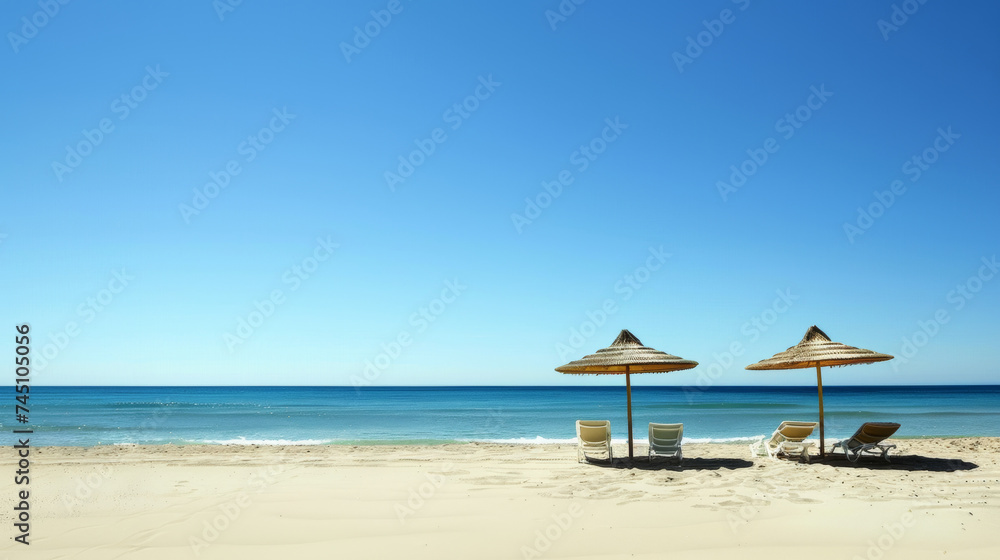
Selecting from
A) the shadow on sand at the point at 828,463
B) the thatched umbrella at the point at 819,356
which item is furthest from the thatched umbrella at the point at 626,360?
the thatched umbrella at the point at 819,356

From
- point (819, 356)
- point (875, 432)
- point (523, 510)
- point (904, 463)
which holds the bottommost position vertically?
point (523, 510)

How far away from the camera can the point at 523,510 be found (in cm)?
596

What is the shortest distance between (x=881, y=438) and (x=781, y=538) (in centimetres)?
518

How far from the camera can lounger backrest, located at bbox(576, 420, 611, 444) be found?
9203 mm

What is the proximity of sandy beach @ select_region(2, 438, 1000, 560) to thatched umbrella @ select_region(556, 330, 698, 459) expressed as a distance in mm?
1509

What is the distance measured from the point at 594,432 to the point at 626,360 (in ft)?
4.27

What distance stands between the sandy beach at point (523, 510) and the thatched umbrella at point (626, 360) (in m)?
1.51

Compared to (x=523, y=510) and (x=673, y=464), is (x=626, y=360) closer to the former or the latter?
(x=673, y=464)

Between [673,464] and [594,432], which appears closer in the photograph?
[673,464]

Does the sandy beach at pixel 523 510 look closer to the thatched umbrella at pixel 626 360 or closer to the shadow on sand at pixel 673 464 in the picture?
the shadow on sand at pixel 673 464

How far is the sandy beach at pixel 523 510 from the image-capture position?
477 cm

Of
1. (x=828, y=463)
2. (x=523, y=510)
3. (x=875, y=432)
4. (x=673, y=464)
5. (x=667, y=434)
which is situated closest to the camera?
(x=523, y=510)

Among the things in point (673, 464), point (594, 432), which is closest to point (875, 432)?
point (673, 464)

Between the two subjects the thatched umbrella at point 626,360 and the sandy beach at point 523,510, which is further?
the thatched umbrella at point 626,360
